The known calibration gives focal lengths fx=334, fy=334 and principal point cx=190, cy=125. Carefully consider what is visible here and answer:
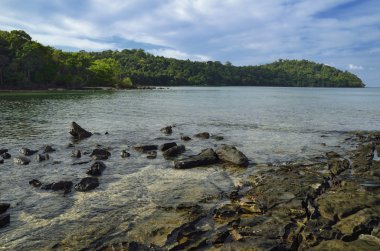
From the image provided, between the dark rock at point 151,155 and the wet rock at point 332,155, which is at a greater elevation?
the wet rock at point 332,155

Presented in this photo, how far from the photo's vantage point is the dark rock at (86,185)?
19297 mm

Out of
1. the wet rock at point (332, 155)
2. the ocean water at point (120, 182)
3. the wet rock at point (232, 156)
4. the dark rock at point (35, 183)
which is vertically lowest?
the ocean water at point (120, 182)

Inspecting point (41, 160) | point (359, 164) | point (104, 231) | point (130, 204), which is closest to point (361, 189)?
point (359, 164)

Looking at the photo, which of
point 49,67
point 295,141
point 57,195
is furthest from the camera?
point 49,67

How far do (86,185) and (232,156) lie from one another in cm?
1136

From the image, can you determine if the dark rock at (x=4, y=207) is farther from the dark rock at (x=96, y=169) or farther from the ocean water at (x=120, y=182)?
the dark rock at (x=96, y=169)

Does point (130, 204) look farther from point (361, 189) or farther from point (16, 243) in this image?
point (361, 189)

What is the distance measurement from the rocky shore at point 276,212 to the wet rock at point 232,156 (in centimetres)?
9

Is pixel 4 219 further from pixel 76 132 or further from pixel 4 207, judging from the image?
pixel 76 132

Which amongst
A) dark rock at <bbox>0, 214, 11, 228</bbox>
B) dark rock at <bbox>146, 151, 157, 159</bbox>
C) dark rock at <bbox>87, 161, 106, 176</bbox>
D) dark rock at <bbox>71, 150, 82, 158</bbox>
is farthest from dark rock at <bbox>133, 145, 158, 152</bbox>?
dark rock at <bbox>0, 214, 11, 228</bbox>

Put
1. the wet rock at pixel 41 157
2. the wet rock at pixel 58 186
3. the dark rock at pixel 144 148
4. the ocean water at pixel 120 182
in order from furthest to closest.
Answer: the dark rock at pixel 144 148 → the wet rock at pixel 41 157 → the wet rock at pixel 58 186 → the ocean water at pixel 120 182

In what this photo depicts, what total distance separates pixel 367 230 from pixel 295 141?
2362cm

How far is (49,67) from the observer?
150875 millimetres

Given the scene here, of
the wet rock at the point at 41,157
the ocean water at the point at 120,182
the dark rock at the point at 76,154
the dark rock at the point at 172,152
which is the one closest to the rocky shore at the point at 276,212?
the ocean water at the point at 120,182
